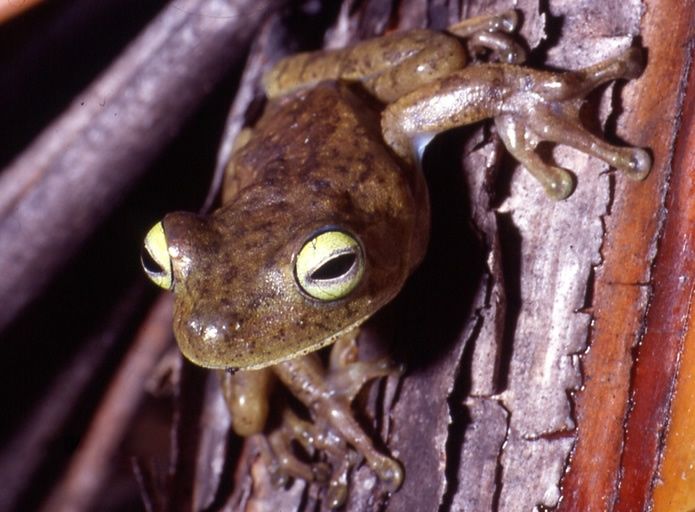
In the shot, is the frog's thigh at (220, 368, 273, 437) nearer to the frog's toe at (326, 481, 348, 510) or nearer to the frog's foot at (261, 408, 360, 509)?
the frog's foot at (261, 408, 360, 509)

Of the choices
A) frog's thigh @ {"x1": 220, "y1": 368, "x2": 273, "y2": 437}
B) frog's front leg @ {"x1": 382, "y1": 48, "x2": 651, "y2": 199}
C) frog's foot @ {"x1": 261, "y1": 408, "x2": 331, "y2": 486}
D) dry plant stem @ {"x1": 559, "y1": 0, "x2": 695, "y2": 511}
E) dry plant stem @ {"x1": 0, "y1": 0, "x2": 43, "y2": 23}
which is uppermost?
dry plant stem @ {"x1": 0, "y1": 0, "x2": 43, "y2": 23}

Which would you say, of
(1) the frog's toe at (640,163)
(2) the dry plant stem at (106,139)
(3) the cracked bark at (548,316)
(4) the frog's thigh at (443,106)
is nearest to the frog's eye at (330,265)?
(3) the cracked bark at (548,316)

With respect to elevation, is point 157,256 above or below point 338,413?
above

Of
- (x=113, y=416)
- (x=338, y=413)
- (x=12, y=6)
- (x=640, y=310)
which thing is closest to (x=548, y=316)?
(x=640, y=310)

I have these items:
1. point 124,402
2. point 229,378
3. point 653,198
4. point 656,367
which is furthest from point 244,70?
point 656,367

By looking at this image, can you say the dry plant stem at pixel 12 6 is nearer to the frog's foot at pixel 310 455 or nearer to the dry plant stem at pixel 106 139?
the dry plant stem at pixel 106 139

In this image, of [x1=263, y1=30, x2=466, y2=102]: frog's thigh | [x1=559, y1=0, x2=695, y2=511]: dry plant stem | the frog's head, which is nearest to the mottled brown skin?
the frog's head

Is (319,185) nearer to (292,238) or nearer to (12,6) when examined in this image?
(292,238)
